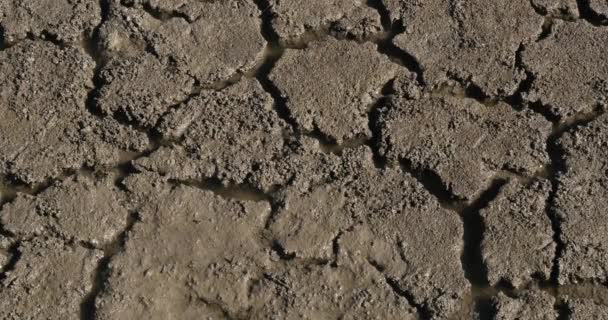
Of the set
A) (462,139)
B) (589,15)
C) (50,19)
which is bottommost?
(50,19)

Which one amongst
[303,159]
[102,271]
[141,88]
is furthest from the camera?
[141,88]

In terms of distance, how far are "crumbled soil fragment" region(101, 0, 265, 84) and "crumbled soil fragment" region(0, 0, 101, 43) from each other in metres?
0.09

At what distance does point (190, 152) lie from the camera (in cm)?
296

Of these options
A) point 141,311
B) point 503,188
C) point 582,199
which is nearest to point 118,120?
point 141,311

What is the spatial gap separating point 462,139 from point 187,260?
3.39 ft

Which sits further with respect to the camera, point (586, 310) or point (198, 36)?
point (198, 36)

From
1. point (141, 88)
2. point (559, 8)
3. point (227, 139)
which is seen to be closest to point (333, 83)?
point (227, 139)

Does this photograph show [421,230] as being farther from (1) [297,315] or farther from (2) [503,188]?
(1) [297,315]

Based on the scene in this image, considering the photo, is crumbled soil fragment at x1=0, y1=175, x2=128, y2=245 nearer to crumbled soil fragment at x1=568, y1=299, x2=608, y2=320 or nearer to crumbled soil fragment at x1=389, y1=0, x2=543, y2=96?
crumbled soil fragment at x1=389, y1=0, x2=543, y2=96

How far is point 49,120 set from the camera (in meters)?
3.02

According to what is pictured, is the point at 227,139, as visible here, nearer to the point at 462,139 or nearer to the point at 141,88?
the point at 141,88

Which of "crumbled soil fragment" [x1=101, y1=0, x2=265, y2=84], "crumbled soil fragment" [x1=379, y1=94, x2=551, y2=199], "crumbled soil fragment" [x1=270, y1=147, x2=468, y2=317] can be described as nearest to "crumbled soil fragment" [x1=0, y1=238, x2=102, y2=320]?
"crumbled soil fragment" [x1=270, y1=147, x2=468, y2=317]

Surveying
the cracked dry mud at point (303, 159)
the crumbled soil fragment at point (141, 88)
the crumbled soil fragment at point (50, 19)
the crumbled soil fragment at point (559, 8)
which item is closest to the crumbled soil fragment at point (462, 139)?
the cracked dry mud at point (303, 159)

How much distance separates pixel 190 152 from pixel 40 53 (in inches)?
28.0
